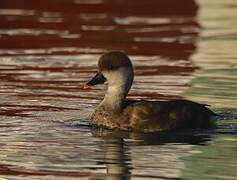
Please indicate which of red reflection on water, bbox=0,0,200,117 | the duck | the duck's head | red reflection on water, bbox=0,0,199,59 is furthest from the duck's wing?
red reflection on water, bbox=0,0,199,59

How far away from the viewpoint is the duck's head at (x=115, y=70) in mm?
13453

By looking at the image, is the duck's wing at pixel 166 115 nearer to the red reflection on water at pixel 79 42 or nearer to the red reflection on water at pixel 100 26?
the red reflection on water at pixel 79 42

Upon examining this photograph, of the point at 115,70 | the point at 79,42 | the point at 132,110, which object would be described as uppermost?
the point at 115,70

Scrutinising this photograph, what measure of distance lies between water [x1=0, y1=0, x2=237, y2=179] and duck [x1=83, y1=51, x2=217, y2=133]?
16 centimetres

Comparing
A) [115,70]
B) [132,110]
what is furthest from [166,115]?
[115,70]

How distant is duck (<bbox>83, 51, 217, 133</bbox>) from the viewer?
42.5 ft

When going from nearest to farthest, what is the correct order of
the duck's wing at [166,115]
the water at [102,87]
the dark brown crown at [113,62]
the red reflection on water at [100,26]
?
the water at [102,87] → the duck's wing at [166,115] → the dark brown crown at [113,62] → the red reflection on water at [100,26]

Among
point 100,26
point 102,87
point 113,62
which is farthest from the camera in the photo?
point 100,26

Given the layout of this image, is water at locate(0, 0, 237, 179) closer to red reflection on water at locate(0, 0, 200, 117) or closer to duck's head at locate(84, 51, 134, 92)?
red reflection on water at locate(0, 0, 200, 117)

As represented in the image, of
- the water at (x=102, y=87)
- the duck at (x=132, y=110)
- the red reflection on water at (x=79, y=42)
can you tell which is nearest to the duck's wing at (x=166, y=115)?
the duck at (x=132, y=110)

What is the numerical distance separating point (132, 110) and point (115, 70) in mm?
637

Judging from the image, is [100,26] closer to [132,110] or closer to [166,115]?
[132,110]

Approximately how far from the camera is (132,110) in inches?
514

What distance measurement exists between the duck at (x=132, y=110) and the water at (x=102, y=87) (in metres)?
0.16
